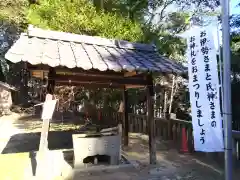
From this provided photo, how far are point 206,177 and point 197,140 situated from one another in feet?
8.07

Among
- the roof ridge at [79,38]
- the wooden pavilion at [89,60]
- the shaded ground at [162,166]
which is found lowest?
the shaded ground at [162,166]

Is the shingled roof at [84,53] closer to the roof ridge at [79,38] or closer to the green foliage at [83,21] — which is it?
the roof ridge at [79,38]

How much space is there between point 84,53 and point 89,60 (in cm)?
52

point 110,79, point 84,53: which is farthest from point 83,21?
point 84,53

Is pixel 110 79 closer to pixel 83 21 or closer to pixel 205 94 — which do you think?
pixel 205 94

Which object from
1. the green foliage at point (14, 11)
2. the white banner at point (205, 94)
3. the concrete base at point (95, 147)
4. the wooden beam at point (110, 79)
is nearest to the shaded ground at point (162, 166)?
the concrete base at point (95, 147)

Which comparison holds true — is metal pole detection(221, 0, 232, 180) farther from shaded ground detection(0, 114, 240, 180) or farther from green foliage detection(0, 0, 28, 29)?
green foliage detection(0, 0, 28, 29)

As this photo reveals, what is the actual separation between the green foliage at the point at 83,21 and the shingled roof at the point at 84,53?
3.92 metres

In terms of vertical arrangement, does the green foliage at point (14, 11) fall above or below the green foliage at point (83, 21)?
above

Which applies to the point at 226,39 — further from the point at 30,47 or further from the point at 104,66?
the point at 30,47

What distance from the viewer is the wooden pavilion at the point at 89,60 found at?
555cm

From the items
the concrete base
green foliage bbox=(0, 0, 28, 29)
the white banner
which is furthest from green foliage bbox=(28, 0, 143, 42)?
the white banner

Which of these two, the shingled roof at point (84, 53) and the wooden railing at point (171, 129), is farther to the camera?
the wooden railing at point (171, 129)

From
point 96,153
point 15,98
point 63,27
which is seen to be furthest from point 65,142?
point 15,98
